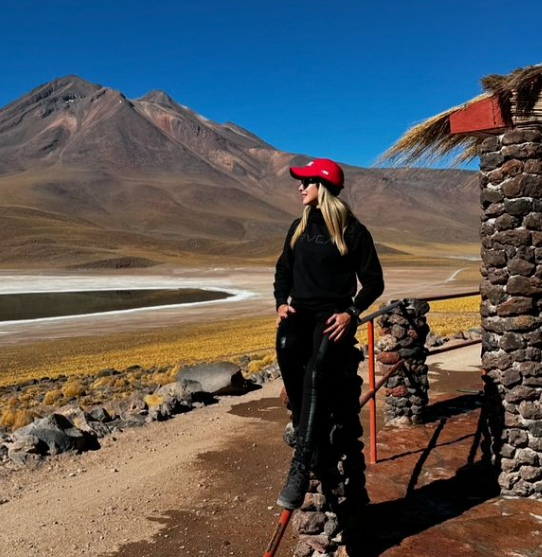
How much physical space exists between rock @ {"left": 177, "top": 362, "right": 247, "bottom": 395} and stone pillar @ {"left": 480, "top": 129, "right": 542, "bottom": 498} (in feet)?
17.4

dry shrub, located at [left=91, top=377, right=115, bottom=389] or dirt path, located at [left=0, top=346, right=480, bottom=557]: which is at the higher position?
dirt path, located at [left=0, top=346, right=480, bottom=557]

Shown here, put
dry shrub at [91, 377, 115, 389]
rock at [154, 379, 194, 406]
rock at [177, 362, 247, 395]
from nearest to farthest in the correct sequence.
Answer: rock at [154, 379, 194, 406] → rock at [177, 362, 247, 395] → dry shrub at [91, 377, 115, 389]

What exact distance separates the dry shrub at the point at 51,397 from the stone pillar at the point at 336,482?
969cm

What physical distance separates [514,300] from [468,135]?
4.87 feet

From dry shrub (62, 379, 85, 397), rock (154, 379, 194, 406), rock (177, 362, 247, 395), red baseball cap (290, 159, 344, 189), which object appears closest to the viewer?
red baseball cap (290, 159, 344, 189)

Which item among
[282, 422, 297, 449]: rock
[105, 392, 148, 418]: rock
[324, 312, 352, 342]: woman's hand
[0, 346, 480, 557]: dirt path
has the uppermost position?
[324, 312, 352, 342]: woman's hand

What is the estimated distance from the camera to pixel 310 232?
388cm

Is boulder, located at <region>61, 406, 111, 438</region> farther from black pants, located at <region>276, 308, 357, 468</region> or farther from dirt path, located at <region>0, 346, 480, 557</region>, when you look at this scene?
black pants, located at <region>276, 308, 357, 468</region>

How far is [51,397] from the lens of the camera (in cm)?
1307

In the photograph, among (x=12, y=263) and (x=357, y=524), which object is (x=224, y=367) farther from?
(x=12, y=263)

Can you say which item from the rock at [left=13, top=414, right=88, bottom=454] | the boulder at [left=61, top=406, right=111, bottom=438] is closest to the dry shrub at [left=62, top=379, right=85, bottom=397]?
the boulder at [left=61, top=406, right=111, bottom=438]

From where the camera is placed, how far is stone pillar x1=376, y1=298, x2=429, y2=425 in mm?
7062

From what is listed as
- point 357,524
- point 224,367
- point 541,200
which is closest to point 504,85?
point 541,200

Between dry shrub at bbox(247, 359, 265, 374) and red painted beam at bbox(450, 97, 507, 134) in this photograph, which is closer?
red painted beam at bbox(450, 97, 507, 134)
